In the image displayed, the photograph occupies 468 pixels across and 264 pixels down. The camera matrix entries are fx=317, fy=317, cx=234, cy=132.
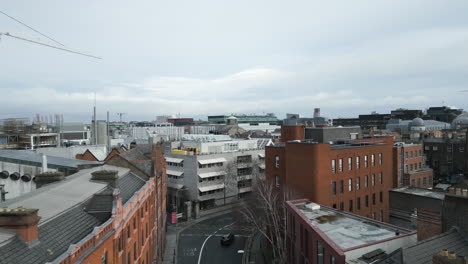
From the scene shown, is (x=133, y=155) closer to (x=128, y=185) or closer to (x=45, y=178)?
(x=128, y=185)

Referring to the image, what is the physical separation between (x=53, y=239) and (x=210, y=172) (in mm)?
61566

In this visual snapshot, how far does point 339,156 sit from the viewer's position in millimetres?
45969

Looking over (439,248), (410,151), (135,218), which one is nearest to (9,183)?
(135,218)

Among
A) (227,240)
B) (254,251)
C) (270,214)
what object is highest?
(270,214)

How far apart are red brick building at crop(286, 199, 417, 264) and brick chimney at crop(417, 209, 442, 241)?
3564 mm

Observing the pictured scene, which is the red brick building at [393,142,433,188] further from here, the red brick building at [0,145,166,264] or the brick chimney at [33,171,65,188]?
the brick chimney at [33,171,65,188]

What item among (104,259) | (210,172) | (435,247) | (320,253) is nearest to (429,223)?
(435,247)

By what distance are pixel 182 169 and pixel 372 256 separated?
61.7m

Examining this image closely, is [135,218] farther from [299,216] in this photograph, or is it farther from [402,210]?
[402,210]

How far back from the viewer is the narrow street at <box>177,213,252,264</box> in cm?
5016

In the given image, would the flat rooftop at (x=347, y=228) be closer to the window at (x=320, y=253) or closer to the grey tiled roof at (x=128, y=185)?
the window at (x=320, y=253)

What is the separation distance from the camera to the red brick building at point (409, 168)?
73825mm

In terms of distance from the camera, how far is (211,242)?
188ft

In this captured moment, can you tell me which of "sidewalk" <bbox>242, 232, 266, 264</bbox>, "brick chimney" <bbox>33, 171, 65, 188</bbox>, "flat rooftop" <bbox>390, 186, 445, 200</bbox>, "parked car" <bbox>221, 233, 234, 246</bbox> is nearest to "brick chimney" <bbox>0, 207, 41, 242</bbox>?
"brick chimney" <bbox>33, 171, 65, 188</bbox>
